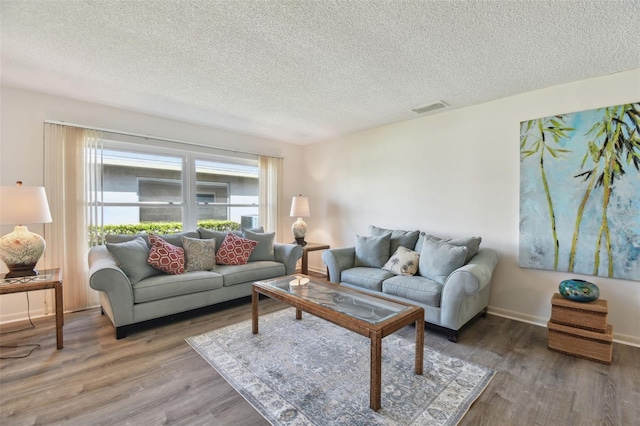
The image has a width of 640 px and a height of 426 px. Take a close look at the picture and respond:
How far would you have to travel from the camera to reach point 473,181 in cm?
339

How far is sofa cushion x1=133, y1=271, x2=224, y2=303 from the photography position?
8.80 feet

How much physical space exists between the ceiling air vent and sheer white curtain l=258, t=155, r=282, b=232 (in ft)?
8.40

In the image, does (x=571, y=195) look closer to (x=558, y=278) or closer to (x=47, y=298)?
(x=558, y=278)

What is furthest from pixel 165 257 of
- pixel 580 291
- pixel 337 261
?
pixel 580 291

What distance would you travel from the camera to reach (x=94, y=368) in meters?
2.10

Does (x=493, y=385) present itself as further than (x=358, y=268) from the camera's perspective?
No

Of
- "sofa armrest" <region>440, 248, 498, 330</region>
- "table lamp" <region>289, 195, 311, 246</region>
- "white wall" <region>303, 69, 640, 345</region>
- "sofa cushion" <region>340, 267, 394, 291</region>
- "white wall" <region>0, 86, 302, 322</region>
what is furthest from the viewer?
"table lamp" <region>289, 195, 311, 246</region>

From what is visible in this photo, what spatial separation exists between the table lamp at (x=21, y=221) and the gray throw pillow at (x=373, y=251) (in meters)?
3.20

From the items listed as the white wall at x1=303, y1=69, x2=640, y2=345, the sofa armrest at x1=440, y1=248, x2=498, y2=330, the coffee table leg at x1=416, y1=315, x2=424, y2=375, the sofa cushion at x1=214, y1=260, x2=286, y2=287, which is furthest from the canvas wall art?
the sofa cushion at x1=214, y1=260, x2=286, y2=287

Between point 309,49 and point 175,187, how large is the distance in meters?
2.92

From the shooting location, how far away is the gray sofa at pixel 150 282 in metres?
2.53

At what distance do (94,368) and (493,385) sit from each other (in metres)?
2.87

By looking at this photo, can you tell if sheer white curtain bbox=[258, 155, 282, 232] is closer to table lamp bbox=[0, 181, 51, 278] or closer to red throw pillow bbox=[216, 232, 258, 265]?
red throw pillow bbox=[216, 232, 258, 265]

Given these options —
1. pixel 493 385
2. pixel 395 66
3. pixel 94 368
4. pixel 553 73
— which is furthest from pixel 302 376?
pixel 553 73
